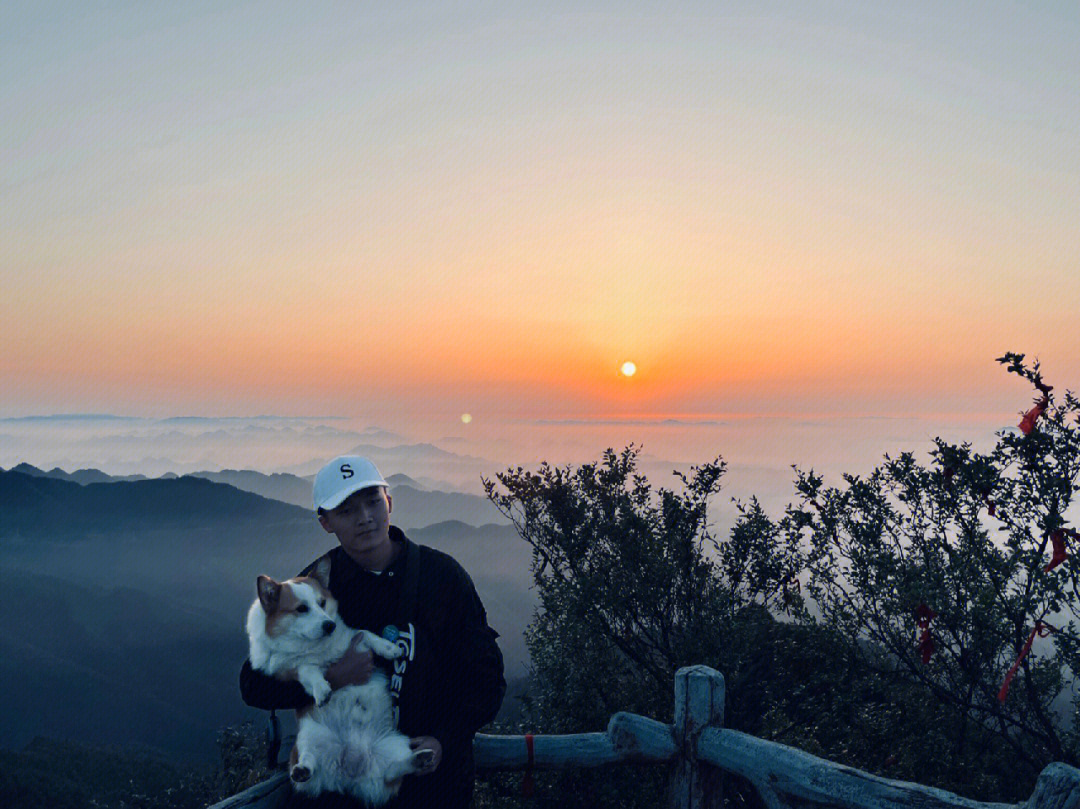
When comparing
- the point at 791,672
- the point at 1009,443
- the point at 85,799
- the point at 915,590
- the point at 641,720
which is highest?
the point at 1009,443

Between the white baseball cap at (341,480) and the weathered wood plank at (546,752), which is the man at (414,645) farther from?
the weathered wood plank at (546,752)

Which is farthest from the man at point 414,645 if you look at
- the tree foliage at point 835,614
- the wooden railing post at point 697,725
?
the tree foliage at point 835,614

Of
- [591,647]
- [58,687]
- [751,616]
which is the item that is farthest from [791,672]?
[58,687]

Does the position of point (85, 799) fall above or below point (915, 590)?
below

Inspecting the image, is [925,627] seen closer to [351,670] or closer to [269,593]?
[351,670]

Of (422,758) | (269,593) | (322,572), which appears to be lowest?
(422,758)

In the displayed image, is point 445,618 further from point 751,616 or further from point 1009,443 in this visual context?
point 751,616

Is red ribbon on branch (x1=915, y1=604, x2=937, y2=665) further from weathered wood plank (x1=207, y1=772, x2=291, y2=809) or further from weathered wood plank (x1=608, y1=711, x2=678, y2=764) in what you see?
weathered wood plank (x1=207, y1=772, x2=291, y2=809)

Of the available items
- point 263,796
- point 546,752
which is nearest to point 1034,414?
point 546,752
